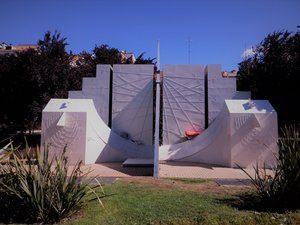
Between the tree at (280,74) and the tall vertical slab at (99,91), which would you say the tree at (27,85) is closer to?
the tall vertical slab at (99,91)

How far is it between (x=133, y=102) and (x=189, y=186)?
943cm

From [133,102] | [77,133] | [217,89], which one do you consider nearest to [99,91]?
[133,102]

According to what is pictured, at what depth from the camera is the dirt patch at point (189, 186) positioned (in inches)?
318

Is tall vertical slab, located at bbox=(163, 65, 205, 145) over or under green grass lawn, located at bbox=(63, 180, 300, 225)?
over

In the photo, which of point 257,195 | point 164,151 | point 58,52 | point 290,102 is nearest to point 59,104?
point 164,151

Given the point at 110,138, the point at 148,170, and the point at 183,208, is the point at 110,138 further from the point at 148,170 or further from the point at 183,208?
the point at 183,208

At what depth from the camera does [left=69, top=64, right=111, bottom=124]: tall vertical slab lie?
56.9 ft

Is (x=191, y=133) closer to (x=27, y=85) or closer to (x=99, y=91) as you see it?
(x=99, y=91)

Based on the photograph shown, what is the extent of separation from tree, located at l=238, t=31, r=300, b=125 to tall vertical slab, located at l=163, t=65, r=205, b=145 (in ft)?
10.9

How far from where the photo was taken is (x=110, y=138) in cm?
1527

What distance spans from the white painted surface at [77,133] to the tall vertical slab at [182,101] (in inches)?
151

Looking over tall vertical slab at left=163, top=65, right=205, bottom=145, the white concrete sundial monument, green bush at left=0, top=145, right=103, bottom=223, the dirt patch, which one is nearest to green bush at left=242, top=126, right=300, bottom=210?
the dirt patch

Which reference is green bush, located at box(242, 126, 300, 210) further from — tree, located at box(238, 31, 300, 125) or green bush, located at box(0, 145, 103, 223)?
tree, located at box(238, 31, 300, 125)

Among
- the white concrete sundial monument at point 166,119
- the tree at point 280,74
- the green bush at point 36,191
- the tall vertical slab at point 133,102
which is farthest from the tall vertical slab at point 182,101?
the green bush at point 36,191
